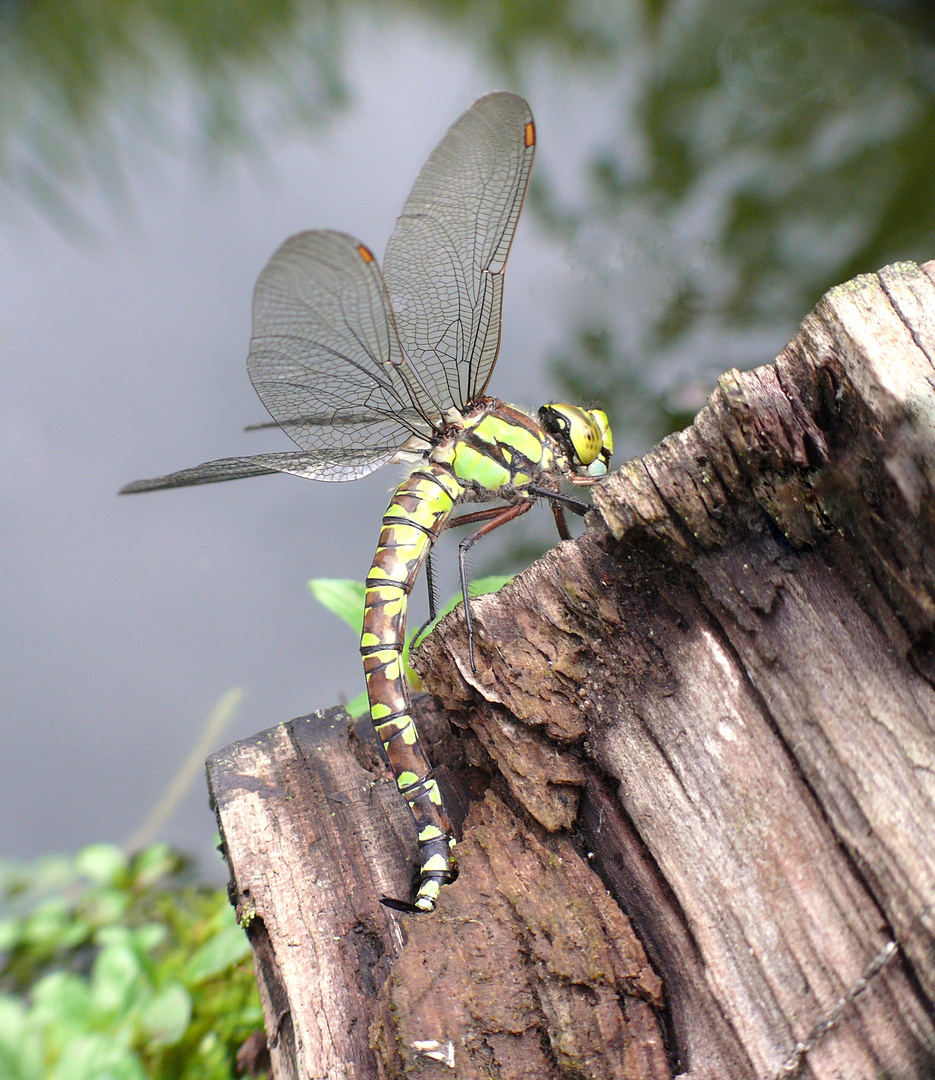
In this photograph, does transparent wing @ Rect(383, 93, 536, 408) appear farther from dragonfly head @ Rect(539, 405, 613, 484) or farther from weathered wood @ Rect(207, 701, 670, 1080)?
weathered wood @ Rect(207, 701, 670, 1080)

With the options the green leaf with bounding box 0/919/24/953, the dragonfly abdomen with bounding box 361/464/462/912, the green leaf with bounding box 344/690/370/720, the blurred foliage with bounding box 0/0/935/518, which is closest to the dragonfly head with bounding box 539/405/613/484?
the dragonfly abdomen with bounding box 361/464/462/912

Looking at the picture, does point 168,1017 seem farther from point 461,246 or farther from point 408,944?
point 461,246

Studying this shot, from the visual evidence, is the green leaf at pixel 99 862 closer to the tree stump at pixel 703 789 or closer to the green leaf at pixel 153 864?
the green leaf at pixel 153 864

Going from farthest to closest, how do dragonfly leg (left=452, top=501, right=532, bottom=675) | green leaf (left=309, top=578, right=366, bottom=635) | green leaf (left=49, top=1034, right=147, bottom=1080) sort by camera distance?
green leaf (left=309, top=578, right=366, bottom=635), dragonfly leg (left=452, top=501, right=532, bottom=675), green leaf (left=49, top=1034, right=147, bottom=1080)

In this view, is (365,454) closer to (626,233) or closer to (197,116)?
(626,233)

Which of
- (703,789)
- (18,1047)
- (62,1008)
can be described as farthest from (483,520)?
(18,1047)

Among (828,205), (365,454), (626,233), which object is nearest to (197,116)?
(626,233)
